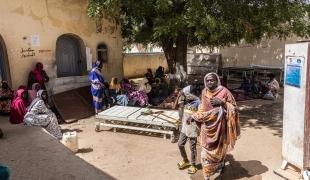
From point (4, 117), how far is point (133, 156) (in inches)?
170

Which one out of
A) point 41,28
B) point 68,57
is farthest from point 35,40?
point 68,57

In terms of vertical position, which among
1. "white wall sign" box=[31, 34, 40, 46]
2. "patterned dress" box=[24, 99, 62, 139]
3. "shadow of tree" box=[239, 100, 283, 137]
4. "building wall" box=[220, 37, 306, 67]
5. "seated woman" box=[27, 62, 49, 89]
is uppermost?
"white wall sign" box=[31, 34, 40, 46]

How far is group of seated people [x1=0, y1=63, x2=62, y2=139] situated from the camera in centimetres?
814

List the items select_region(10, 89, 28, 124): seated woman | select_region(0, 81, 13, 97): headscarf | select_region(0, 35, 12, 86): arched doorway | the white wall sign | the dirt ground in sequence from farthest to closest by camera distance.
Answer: the white wall sign, select_region(0, 35, 12, 86): arched doorway, select_region(0, 81, 13, 97): headscarf, select_region(10, 89, 28, 124): seated woman, the dirt ground

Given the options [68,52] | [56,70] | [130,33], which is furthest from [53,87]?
[130,33]

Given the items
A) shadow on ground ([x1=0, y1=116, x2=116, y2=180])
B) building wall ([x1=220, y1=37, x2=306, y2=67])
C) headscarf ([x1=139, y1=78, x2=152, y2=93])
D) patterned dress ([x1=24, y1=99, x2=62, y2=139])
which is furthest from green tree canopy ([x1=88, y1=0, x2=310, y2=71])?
building wall ([x1=220, y1=37, x2=306, y2=67])

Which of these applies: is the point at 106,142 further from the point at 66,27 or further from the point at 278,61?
the point at 278,61

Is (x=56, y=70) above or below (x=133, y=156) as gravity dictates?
above

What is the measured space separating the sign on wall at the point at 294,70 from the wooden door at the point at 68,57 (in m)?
8.08

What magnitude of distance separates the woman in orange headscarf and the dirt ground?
2.11ft

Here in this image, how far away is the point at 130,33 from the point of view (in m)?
13.6

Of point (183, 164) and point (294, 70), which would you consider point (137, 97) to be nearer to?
point (183, 164)

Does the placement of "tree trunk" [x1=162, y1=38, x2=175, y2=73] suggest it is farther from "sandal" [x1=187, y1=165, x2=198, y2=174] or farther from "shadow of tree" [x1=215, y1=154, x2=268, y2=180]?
"sandal" [x1=187, y1=165, x2=198, y2=174]

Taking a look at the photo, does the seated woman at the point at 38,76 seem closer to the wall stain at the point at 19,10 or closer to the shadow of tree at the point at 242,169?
the wall stain at the point at 19,10
